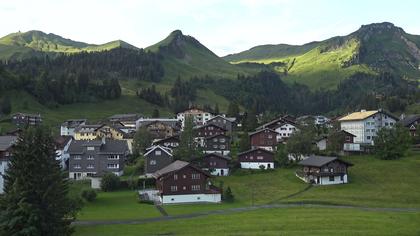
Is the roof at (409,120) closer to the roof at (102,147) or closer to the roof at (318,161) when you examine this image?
the roof at (318,161)

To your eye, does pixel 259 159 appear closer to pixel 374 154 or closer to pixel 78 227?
pixel 374 154

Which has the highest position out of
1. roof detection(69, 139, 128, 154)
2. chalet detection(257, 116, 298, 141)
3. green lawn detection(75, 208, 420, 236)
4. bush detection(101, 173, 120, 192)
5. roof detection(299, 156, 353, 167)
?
chalet detection(257, 116, 298, 141)

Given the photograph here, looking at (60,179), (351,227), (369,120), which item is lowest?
(351,227)

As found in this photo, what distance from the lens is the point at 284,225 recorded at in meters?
53.2

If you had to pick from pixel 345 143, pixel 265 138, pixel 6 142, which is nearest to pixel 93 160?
pixel 6 142

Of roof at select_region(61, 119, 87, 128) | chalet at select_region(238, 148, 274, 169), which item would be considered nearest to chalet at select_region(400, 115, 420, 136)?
chalet at select_region(238, 148, 274, 169)

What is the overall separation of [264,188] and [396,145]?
33576mm

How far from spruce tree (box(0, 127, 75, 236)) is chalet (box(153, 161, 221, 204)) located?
2699cm

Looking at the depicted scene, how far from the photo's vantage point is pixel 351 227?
171 feet

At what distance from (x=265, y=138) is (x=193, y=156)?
85.2ft

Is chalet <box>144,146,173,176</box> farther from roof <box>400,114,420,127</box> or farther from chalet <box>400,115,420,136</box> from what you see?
roof <box>400,114,420,127</box>

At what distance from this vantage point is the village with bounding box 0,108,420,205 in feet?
249

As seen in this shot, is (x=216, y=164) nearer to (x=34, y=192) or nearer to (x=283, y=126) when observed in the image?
(x=283, y=126)

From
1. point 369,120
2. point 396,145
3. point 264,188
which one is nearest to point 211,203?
point 264,188
